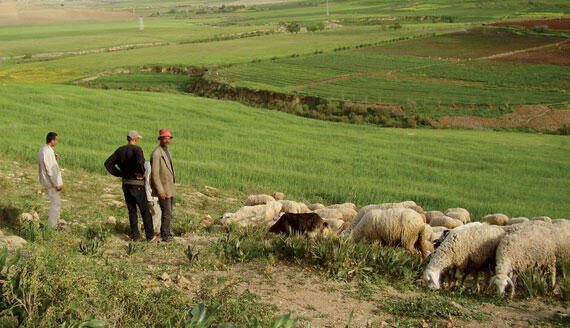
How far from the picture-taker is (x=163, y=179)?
9.51 metres

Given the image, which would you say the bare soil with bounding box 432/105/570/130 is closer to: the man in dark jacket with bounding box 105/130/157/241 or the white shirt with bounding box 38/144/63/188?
the man in dark jacket with bounding box 105/130/157/241

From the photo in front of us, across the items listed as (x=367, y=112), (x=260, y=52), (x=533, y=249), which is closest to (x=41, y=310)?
(x=533, y=249)

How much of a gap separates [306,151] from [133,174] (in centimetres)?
1304

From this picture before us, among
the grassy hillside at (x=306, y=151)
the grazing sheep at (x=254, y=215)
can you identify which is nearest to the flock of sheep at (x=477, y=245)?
the grazing sheep at (x=254, y=215)

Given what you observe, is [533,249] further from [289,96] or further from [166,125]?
[289,96]

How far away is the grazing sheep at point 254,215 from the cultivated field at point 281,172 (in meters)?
0.54

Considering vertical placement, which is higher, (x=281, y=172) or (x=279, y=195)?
(x=279, y=195)

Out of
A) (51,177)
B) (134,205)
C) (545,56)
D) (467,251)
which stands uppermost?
(51,177)

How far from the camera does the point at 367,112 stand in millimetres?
35344

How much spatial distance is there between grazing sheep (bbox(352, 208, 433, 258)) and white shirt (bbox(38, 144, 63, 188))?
17.4 feet

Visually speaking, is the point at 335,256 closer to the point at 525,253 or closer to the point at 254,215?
the point at 525,253

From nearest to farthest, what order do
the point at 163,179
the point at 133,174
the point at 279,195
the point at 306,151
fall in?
the point at 133,174 → the point at 163,179 → the point at 279,195 → the point at 306,151

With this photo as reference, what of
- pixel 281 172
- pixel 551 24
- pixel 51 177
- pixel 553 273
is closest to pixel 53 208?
pixel 51 177

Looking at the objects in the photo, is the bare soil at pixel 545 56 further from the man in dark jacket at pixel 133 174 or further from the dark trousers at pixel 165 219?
the man in dark jacket at pixel 133 174
